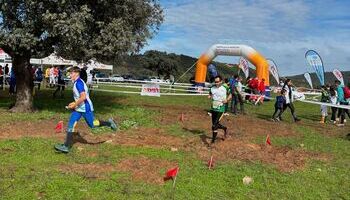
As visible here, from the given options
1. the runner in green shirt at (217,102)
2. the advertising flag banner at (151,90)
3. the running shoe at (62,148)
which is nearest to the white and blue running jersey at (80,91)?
the running shoe at (62,148)

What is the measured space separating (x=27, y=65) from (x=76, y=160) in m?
9.23

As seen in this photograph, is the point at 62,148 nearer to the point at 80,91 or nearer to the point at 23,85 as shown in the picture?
the point at 80,91

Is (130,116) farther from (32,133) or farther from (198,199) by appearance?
(198,199)

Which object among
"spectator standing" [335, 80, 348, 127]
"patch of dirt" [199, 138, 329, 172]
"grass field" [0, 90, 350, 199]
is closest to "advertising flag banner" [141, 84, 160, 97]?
"spectator standing" [335, 80, 348, 127]

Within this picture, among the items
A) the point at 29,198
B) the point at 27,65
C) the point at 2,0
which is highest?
the point at 2,0

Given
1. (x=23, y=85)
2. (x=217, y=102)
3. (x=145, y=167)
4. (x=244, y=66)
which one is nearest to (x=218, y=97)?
(x=217, y=102)

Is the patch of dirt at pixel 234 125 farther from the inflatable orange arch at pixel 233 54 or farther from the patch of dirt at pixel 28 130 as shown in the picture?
the inflatable orange arch at pixel 233 54

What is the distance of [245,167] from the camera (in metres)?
10.1

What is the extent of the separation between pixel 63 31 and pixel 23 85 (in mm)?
3539

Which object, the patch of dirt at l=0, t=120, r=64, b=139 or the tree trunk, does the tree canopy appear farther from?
the patch of dirt at l=0, t=120, r=64, b=139

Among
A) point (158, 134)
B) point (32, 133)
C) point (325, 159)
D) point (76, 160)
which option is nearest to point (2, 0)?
point (32, 133)

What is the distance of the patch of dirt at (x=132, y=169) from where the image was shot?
8812 mm

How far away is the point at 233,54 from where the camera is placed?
1361 inches

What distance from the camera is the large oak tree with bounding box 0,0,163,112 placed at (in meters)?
16.0
